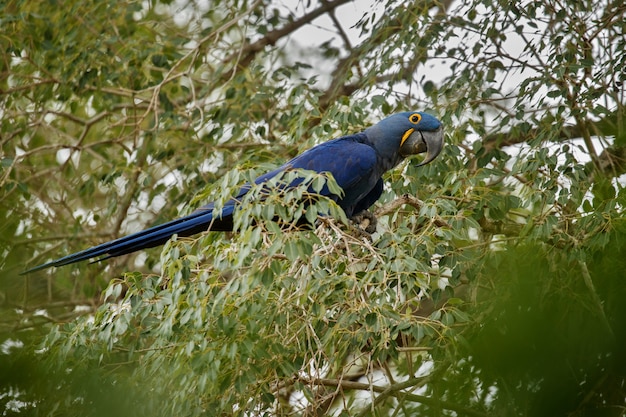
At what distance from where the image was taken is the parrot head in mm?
3334

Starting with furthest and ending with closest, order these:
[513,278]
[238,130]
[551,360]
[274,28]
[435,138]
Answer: [274,28] → [238,130] → [435,138] → [513,278] → [551,360]

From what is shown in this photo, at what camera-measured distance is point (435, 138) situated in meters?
3.29

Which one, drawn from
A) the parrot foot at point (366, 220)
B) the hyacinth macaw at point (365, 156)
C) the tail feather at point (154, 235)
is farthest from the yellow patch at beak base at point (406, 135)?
the tail feather at point (154, 235)

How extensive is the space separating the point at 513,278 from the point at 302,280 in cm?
127

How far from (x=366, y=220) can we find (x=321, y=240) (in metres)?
1.19

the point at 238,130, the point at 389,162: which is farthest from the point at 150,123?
the point at 389,162

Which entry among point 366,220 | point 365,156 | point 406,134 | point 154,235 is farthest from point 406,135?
point 154,235

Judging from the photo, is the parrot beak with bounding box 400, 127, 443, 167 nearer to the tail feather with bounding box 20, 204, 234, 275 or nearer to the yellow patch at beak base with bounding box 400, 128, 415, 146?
the yellow patch at beak base with bounding box 400, 128, 415, 146

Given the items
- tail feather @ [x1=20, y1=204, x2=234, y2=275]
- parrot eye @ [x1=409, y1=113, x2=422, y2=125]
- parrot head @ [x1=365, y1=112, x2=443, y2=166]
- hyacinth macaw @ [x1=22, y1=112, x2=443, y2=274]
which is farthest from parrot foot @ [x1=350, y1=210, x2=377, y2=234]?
tail feather @ [x1=20, y1=204, x2=234, y2=275]

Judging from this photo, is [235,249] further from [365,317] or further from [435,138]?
[435,138]

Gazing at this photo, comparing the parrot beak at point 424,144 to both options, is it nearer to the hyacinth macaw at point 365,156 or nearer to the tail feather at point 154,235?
the hyacinth macaw at point 365,156

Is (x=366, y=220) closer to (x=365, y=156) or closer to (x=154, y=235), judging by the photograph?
(x=365, y=156)

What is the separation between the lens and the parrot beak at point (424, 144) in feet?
10.7

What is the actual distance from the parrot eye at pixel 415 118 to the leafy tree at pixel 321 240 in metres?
0.12
